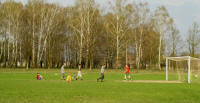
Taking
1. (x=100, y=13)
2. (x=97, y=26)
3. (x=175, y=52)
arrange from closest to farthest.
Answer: (x=100, y=13) → (x=97, y=26) → (x=175, y=52)

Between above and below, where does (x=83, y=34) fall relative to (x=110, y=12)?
below

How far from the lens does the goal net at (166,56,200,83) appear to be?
2944 cm

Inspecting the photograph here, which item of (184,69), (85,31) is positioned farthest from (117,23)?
(184,69)

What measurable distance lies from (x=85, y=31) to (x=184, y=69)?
103 ft

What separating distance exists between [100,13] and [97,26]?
535cm

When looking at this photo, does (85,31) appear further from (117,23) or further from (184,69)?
(184,69)

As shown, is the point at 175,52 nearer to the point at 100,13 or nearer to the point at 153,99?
the point at 100,13

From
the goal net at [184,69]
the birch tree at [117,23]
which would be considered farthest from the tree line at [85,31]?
the goal net at [184,69]

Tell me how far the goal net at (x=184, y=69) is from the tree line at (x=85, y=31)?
17086mm

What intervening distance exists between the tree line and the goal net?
673 inches

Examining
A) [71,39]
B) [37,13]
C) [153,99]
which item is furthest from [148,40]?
[153,99]

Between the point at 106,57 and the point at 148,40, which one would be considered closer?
the point at 148,40

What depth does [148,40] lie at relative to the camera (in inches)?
2815

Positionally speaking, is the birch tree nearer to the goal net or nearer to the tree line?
the tree line
